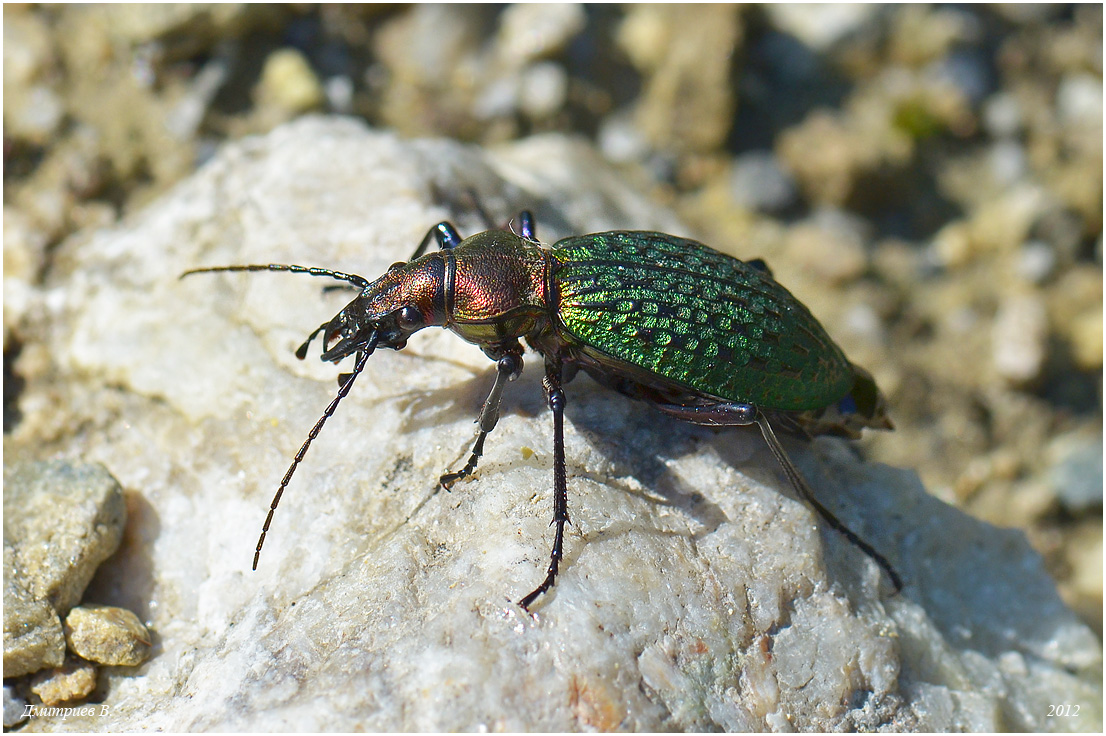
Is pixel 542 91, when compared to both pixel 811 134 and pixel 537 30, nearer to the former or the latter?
pixel 537 30

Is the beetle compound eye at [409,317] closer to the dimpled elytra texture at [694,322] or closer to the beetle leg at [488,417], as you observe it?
the beetle leg at [488,417]

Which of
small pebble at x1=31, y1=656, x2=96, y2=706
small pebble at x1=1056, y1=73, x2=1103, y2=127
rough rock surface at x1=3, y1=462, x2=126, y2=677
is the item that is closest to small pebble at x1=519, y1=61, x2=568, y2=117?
small pebble at x1=1056, y1=73, x2=1103, y2=127

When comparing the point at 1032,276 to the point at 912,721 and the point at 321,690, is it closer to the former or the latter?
the point at 912,721

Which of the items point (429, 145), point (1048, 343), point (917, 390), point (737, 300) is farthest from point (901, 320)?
point (429, 145)

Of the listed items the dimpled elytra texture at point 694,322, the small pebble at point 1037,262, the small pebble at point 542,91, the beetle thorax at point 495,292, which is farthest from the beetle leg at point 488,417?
the small pebble at point 1037,262

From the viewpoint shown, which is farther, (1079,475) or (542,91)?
(542,91)

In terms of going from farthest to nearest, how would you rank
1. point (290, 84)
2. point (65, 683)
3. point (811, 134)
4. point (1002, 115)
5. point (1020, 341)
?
point (1002, 115), point (811, 134), point (290, 84), point (1020, 341), point (65, 683)

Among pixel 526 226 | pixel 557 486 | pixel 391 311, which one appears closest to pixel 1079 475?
pixel 526 226
